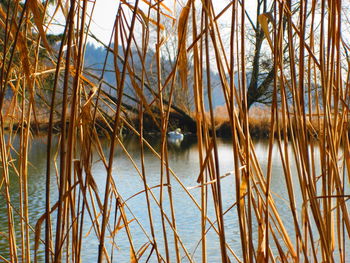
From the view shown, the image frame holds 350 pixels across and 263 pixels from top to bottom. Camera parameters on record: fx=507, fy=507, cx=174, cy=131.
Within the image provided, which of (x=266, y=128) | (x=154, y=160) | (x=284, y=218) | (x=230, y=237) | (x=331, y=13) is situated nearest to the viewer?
(x=331, y=13)

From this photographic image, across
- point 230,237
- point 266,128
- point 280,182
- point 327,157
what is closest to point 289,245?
point 327,157

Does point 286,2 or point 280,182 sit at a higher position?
point 286,2

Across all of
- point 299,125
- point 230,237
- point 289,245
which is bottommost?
point 230,237

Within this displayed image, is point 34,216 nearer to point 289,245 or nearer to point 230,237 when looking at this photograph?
point 230,237

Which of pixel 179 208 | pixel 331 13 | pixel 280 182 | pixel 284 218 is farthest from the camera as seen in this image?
pixel 280 182

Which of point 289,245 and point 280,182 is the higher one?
point 289,245

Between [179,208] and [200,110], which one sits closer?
[200,110]

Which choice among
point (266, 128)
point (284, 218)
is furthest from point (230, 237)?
point (266, 128)

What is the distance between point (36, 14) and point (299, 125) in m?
0.21

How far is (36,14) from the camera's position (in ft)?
1.20

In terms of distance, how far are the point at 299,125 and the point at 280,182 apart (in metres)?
3.46

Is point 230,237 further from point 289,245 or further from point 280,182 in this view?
point 289,245

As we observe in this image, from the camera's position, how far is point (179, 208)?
2.89m

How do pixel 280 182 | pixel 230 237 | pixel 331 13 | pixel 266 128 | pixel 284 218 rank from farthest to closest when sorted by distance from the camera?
pixel 266 128 → pixel 280 182 → pixel 284 218 → pixel 230 237 → pixel 331 13
